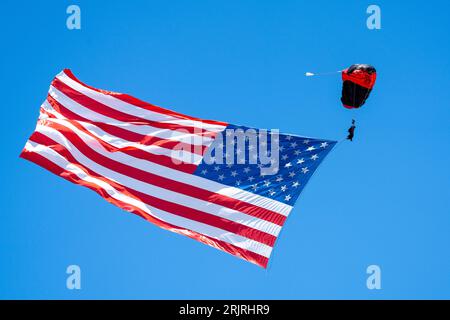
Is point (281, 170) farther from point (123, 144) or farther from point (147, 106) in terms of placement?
point (123, 144)

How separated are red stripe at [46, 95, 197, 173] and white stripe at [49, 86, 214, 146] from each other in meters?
0.13

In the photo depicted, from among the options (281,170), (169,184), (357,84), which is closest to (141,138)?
(169,184)

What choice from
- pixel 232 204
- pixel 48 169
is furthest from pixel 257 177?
pixel 48 169

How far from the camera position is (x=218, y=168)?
2953 cm

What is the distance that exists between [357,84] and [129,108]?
25.9 ft

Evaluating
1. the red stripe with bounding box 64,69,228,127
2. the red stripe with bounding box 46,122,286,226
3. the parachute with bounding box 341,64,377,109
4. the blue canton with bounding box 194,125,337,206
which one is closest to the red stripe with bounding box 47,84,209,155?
the red stripe with bounding box 64,69,228,127

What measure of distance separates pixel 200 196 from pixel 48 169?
17.2 ft

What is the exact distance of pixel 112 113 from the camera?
3122 cm

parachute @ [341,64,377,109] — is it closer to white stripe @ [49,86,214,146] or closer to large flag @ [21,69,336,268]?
large flag @ [21,69,336,268]

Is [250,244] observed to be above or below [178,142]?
below
